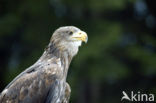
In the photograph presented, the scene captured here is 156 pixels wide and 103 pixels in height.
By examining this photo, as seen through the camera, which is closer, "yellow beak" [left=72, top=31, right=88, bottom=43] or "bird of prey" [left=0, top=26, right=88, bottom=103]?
"bird of prey" [left=0, top=26, right=88, bottom=103]

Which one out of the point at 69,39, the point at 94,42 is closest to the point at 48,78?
the point at 69,39

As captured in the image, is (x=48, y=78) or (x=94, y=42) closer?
(x=48, y=78)

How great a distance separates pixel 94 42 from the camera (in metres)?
16.6

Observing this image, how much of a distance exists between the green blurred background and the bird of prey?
27.5ft

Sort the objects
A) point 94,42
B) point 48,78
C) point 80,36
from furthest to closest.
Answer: point 94,42
point 80,36
point 48,78

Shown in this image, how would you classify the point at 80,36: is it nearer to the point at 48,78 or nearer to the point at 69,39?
the point at 69,39

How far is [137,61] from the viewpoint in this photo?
18172 millimetres

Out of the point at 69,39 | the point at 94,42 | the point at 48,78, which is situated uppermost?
the point at 69,39

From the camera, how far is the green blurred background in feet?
55.4

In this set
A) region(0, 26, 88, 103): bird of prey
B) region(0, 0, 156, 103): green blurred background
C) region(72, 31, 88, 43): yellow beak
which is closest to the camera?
region(0, 26, 88, 103): bird of prey

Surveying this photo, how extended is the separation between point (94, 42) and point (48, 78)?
8958 millimetres

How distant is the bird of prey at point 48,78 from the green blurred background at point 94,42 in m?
8.38

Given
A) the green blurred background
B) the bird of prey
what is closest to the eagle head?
the bird of prey

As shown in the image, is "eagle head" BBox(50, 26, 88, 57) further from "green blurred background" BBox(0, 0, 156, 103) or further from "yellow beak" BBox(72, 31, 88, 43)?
"green blurred background" BBox(0, 0, 156, 103)
